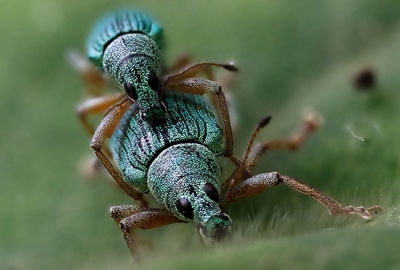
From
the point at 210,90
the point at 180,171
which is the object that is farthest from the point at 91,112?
A: the point at 180,171

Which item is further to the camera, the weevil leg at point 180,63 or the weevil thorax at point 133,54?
the weevil leg at point 180,63

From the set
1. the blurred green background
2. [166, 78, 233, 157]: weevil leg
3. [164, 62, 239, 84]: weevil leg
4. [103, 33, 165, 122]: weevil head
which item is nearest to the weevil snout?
the blurred green background

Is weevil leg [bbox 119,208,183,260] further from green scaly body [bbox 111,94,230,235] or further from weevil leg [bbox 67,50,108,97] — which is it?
weevil leg [bbox 67,50,108,97]

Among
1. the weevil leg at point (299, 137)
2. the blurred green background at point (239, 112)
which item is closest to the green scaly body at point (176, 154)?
the blurred green background at point (239, 112)

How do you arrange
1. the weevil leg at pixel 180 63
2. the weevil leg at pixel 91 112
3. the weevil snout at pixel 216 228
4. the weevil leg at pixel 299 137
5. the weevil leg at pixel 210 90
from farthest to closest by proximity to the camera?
the weevil leg at pixel 180 63 → the weevil leg at pixel 91 112 → the weevil leg at pixel 299 137 → the weevil leg at pixel 210 90 → the weevil snout at pixel 216 228

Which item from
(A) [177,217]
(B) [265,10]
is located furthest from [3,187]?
(B) [265,10]

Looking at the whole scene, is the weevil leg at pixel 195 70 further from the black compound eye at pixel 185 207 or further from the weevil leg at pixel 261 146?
the black compound eye at pixel 185 207
